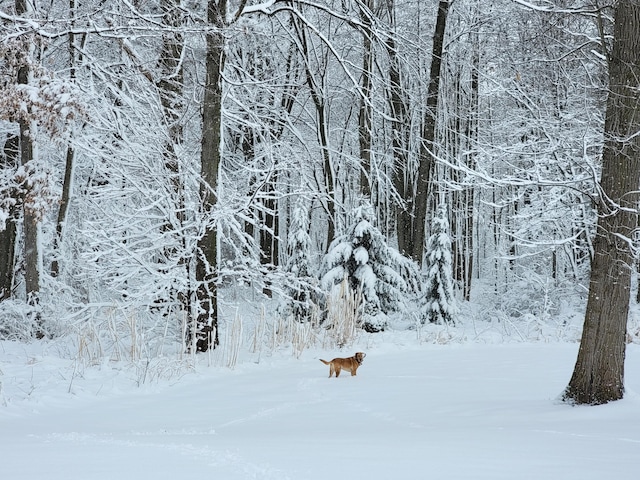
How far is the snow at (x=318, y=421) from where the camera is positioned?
2.69 meters

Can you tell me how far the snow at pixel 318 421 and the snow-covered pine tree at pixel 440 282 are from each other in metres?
6.10

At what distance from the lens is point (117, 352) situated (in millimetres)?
6410

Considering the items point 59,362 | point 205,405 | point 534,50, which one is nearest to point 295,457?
point 205,405

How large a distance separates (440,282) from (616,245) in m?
9.59

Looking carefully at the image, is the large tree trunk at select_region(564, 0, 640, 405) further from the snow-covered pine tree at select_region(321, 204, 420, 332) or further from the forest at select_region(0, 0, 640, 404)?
the snow-covered pine tree at select_region(321, 204, 420, 332)

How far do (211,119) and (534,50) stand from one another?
25.0 feet

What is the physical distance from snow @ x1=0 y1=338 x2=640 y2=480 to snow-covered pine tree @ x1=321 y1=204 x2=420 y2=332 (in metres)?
3.14

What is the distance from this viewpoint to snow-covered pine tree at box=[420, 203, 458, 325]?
13844 mm

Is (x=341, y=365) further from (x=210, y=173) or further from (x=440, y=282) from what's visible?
(x=440, y=282)

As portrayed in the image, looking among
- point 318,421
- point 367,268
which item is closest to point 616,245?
point 318,421

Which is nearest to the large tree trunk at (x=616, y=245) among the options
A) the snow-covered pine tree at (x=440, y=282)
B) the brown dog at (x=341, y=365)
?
the brown dog at (x=341, y=365)

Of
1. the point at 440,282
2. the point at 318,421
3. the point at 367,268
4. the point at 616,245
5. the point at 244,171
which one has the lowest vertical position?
the point at 318,421

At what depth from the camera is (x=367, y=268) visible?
10977mm

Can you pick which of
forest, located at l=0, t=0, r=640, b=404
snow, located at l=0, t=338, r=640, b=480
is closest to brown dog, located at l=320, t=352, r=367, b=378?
snow, located at l=0, t=338, r=640, b=480
